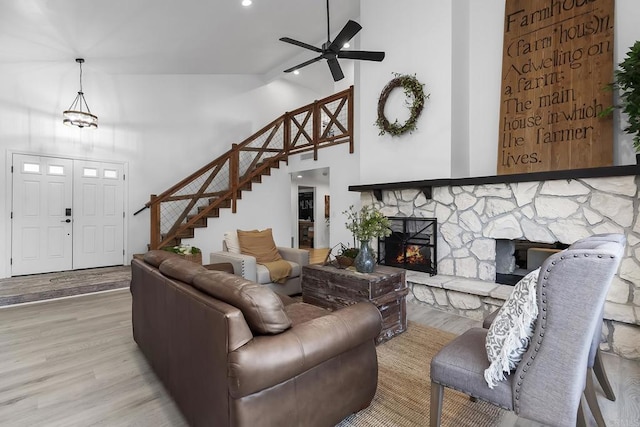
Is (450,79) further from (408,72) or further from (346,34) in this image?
(346,34)

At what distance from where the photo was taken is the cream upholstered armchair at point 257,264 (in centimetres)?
402

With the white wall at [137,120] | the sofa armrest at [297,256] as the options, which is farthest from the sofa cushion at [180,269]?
the white wall at [137,120]

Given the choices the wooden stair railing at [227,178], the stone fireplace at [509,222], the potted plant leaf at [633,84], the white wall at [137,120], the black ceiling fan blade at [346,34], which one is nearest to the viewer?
the potted plant leaf at [633,84]

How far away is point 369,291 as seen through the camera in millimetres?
2912

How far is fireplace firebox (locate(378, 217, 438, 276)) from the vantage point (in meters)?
4.21

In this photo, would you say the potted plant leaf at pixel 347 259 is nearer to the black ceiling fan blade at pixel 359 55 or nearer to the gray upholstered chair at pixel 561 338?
the gray upholstered chair at pixel 561 338

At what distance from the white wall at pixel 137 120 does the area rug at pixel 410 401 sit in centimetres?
585

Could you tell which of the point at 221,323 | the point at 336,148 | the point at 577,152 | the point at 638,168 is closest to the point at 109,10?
the point at 336,148

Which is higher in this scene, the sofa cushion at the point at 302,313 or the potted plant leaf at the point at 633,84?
the potted plant leaf at the point at 633,84

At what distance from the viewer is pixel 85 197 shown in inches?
234

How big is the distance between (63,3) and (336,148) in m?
4.39

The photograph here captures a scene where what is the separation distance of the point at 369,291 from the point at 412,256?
176cm

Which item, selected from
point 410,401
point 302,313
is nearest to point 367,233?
point 302,313

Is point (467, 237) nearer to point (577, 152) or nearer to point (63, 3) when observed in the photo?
point (577, 152)
